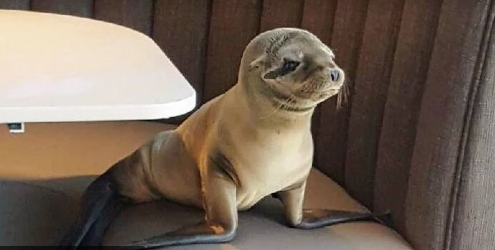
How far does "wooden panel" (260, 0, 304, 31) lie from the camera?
1.38 m

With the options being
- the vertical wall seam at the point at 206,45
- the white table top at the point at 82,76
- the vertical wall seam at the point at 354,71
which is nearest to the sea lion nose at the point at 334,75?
the white table top at the point at 82,76

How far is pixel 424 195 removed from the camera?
1.07 metres

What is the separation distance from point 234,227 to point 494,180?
30 cm

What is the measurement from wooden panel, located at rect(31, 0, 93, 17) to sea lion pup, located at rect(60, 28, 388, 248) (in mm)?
403

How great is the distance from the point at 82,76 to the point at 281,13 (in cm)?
50

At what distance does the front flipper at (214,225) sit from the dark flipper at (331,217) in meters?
0.10

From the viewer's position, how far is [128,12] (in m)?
1.49

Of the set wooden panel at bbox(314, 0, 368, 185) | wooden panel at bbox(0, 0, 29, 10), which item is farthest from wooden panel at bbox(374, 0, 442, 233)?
wooden panel at bbox(0, 0, 29, 10)

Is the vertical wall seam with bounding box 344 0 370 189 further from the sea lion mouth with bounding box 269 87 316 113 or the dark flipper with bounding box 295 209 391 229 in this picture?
the sea lion mouth with bounding box 269 87 316 113

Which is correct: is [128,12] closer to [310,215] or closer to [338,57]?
[338,57]

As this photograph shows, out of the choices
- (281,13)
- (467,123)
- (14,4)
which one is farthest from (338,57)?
(14,4)

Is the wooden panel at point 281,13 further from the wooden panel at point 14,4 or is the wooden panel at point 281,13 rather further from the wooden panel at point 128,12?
the wooden panel at point 14,4

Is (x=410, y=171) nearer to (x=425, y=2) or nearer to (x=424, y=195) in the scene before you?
(x=424, y=195)

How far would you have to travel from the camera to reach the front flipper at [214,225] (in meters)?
1.03
